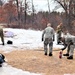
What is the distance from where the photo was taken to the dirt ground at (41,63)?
1150 cm

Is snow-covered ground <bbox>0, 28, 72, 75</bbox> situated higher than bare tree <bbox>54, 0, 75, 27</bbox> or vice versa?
bare tree <bbox>54, 0, 75, 27</bbox>

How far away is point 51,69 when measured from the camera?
1170cm

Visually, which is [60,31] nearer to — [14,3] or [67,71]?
[67,71]

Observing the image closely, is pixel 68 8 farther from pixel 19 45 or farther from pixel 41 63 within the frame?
pixel 41 63

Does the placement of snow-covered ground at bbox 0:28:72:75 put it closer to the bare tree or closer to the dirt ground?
the dirt ground

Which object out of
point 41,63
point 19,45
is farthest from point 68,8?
point 41,63

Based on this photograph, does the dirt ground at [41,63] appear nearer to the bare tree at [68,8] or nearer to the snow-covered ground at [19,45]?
the snow-covered ground at [19,45]

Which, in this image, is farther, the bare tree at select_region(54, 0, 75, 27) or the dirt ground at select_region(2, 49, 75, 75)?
the bare tree at select_region(54, 0, 75, 27)

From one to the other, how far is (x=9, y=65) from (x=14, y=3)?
131ft

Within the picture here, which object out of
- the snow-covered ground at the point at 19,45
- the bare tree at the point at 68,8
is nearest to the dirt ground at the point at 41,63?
the snow-covered ground at the point at 19,45

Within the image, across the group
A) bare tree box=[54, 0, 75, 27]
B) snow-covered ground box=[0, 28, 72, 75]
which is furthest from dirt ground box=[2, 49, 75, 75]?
bare tree box=[54, 0, 75, 27]

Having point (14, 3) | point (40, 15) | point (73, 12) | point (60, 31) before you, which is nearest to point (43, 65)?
point (60, 31)

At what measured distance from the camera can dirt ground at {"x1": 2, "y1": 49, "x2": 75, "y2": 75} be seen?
11.5 m

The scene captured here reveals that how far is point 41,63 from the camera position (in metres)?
12.8
